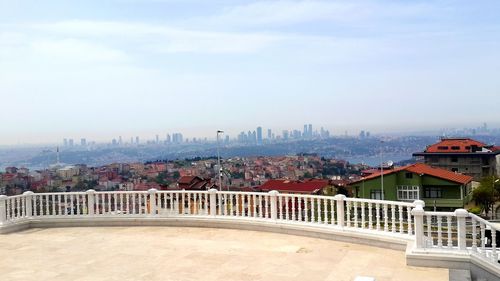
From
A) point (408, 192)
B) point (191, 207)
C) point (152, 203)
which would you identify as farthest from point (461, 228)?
point (408, 192)

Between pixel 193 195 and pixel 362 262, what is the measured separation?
15.1 ft

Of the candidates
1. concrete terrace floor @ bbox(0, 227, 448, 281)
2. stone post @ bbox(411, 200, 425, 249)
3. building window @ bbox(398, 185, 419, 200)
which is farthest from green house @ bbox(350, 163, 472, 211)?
stone post @ bbox(411, 200, 425, 249)

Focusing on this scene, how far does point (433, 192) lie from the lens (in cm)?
4266

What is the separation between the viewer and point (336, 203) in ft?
27.9

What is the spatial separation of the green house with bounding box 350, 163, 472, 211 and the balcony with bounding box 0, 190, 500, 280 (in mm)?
32348

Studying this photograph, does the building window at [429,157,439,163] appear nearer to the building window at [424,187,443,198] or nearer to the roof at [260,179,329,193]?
the building window at [424,187,443,198]

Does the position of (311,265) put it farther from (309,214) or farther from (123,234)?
(123,234)

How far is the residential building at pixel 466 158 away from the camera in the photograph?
65.6 meters

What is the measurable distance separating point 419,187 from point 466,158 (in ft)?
91.1

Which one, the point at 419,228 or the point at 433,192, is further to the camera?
the point at 433,192

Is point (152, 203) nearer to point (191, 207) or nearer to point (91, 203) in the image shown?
point (191, 207)

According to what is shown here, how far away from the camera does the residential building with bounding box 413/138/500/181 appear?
65625 millimetres

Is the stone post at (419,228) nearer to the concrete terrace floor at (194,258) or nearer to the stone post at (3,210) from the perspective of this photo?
the concrete terrace floor at (194,258)

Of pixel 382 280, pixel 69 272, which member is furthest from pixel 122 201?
pixel 382 280
